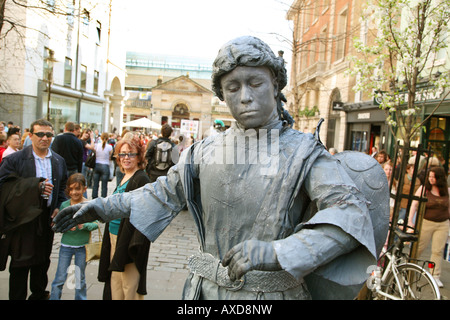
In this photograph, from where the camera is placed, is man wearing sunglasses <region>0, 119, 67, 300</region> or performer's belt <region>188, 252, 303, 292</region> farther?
man wearing sunglasses <region>0, 119, 67, 300</region>

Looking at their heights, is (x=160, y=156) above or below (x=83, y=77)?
below

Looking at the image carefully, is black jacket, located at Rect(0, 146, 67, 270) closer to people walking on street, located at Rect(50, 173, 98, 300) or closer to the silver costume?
people walking on street, located at Rect(50, 173, 98, 300)

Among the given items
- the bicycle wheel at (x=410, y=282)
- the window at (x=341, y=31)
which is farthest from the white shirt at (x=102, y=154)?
the window at (x=341, y=31)

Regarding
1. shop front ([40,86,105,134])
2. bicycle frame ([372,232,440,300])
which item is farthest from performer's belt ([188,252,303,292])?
shop front ([40,86,105,134])

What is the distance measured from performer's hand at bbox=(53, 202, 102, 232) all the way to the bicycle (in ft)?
11.8

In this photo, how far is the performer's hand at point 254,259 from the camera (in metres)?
1.25

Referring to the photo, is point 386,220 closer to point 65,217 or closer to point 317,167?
point 317,167

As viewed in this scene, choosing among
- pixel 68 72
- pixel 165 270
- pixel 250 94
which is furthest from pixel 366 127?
pixel 250 94

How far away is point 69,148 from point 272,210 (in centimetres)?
676

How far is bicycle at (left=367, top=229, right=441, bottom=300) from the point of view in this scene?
14.3 ft

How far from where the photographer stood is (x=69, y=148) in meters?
7.47

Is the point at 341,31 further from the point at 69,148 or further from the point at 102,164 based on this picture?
the point at 69,148
